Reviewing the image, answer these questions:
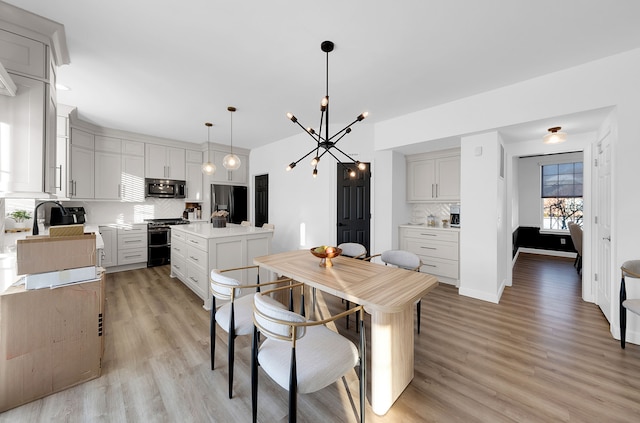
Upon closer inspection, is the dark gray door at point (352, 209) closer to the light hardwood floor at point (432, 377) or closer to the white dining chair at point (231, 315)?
the light hardwood floor at point (432, 377)

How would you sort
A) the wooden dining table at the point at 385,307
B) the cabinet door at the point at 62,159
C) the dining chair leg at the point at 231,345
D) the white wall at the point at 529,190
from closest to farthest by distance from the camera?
the wooden dining table at the point at 385,307 → the dining chair leg at the point at 231,345 → the cabinet door at the point at 62,159 → the white wall at the point at 529,190

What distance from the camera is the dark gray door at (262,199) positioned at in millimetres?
6184

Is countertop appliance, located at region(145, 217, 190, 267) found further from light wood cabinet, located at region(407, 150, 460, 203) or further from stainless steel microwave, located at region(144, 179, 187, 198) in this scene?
light wood cabinet, located at region(407, 150, 460, 203)

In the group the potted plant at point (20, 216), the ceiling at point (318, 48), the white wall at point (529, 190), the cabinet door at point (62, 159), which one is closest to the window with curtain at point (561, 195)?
the white wall at point (529, 190)

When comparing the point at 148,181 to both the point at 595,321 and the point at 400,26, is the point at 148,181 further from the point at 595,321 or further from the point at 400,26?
the point at 595,321

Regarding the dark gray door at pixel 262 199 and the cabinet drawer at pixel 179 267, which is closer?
the cabinet drawer at pixel 179 267

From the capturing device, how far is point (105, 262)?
4633 mm

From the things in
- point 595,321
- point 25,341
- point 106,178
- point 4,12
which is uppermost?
point 4,12

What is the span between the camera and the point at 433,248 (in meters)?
4.24

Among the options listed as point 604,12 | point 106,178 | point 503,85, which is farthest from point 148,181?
point 604,12

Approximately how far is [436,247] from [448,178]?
1.19m

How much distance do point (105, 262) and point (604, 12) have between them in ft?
22.9

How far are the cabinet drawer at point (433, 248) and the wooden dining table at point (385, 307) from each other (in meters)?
2.36

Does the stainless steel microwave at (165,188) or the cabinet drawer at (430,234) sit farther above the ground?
the stainless steel microwave at (165,188)
